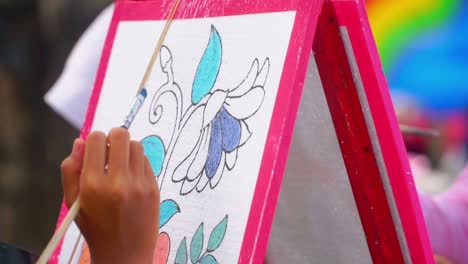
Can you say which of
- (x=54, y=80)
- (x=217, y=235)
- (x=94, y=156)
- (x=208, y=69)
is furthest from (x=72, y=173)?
(x=54, y=80)

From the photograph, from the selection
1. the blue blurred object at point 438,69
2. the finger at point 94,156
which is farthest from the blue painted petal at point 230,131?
the blue blurred object at point 438,69

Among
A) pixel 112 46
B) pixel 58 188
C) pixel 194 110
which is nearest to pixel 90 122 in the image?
pixel 112 46

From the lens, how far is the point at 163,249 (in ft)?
5.56

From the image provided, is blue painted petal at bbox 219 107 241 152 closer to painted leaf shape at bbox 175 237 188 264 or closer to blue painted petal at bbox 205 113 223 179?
blue painted petal at bbox 205 113 223 179

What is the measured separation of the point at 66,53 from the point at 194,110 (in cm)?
325

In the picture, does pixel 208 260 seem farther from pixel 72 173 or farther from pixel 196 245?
pixel 72 173

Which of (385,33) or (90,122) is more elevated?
(385,33)

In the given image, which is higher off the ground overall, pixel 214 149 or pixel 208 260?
pixel 214 149

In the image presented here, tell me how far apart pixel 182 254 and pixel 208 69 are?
0.94 ft

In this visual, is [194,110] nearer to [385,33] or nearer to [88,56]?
[88,56]

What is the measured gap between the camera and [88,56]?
2.86m

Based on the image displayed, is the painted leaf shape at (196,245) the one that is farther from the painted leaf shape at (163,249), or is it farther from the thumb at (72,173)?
the thumb at (72,173)

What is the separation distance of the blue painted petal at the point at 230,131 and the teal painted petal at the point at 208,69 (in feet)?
0.25

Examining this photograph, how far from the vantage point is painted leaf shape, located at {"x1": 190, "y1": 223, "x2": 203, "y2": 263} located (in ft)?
5.27
